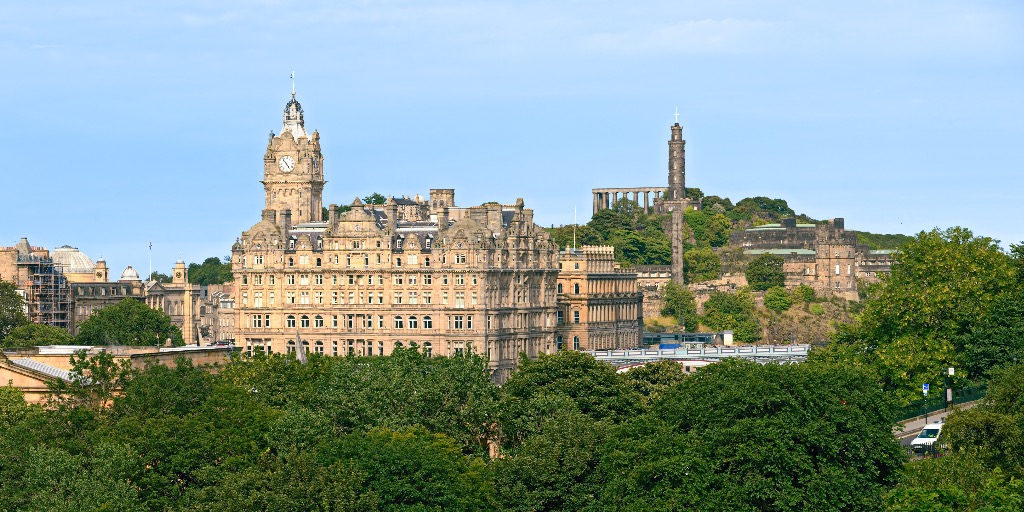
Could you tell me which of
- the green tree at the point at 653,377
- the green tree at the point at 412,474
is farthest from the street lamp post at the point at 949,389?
the green tree at the point at 412,474

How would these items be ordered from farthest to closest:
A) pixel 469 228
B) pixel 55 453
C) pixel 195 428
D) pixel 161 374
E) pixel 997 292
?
pixel 469 228
pixel 997 292
pixel 161 374
pixel 195 428
pixel 55 453

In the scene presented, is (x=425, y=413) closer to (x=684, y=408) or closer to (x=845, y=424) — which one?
(x=684, y=408)

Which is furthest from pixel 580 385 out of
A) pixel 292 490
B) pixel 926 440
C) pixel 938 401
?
pixel 292 490

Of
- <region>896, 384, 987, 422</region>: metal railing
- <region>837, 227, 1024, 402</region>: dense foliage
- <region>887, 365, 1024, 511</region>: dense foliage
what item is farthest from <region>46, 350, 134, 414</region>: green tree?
<region>837, 227, 1024, 402</region>: dense foliage

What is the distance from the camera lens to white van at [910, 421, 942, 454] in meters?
120

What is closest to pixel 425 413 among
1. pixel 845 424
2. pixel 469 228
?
pixel 845 424

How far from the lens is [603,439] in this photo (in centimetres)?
11188

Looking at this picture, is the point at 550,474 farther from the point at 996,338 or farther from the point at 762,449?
the point at 996,338

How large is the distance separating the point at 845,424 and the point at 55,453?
37.1 meters

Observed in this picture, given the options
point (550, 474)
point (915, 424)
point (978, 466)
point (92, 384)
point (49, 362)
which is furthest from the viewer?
point (915, 424)

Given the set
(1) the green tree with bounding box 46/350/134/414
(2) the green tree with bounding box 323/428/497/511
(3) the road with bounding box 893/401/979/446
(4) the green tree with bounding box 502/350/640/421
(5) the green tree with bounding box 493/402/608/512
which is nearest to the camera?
(2) the green tree with bounding box 323/428/497/511

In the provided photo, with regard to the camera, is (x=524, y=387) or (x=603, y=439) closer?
(x=603, y=439)

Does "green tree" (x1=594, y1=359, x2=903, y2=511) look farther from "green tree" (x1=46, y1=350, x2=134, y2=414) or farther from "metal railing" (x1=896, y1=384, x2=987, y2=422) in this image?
"metal railing" (x1=896, y1=384, x2=987, y2=422)

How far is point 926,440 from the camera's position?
122m
